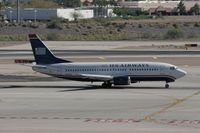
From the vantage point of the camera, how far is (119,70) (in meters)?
72.6

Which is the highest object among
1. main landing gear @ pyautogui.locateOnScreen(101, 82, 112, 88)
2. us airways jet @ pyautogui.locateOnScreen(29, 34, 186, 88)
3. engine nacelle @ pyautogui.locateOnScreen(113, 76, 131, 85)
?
us airways jet @ pyautogui.locateOnScreen(29, 34, 186, 88)

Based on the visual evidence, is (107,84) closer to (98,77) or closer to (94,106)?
(98,77)

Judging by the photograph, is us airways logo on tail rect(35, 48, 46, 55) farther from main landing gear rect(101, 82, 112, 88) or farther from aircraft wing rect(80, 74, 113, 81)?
main landing gear rect(101, 82, 112, 88)

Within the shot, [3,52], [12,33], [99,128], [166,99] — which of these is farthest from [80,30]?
[99,128]

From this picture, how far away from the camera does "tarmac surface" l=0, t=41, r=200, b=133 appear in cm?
4566

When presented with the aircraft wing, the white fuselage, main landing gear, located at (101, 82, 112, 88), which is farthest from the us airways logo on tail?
main landing gear, located at (101, 82, 112, 88)

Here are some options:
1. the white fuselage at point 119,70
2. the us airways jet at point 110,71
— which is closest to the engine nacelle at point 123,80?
the us airways jet at point 110,71

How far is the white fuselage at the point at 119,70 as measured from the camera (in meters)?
71.8

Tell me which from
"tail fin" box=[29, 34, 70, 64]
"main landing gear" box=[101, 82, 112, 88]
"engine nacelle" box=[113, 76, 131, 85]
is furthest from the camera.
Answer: "tail fin" box=[29, 34, 70, 64]

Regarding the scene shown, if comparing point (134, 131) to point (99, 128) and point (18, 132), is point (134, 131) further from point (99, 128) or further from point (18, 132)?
point (18, 132)

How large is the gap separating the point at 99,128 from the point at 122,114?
7221mm

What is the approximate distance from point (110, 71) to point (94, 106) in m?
16.5

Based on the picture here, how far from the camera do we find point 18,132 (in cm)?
4319

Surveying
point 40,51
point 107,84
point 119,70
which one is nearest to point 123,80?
point 119,70
